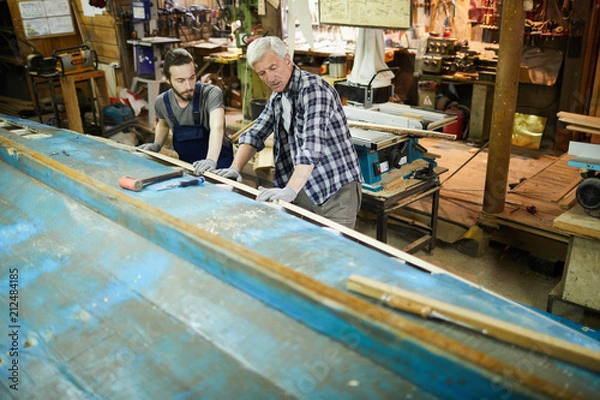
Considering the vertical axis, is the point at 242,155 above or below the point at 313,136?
below

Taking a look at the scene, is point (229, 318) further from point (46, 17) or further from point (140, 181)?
point (46, 17)

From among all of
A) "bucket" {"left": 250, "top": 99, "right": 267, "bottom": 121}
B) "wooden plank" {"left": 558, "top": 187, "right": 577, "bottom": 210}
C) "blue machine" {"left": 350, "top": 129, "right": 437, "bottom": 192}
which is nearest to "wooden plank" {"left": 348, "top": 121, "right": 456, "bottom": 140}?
"blue machine" {"left": 350, "top": 129, "right": 437, "bottom": 192}

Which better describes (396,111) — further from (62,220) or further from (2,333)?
(2,333)

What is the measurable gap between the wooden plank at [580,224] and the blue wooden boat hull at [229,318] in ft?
5.75

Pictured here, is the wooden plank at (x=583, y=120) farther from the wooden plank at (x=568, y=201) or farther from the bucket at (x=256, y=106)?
the bucket at (x=256, y=106)

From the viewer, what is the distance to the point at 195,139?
3.28 meters

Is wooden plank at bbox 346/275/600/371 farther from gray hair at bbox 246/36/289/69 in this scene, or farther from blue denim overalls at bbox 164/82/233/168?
blue denim overalls at bbox 164/82/233/168

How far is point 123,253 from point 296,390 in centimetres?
95

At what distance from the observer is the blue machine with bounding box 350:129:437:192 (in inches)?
142

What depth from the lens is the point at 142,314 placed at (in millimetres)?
1661

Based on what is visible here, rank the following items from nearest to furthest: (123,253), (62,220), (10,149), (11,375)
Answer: (11,375) < (123,253) < (62,220) < (10,149)

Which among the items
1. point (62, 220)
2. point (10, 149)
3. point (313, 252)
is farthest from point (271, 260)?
point (10, 149)

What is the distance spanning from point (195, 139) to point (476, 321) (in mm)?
2359

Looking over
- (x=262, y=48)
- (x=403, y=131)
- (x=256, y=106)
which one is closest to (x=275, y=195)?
(x=262, y=48)
